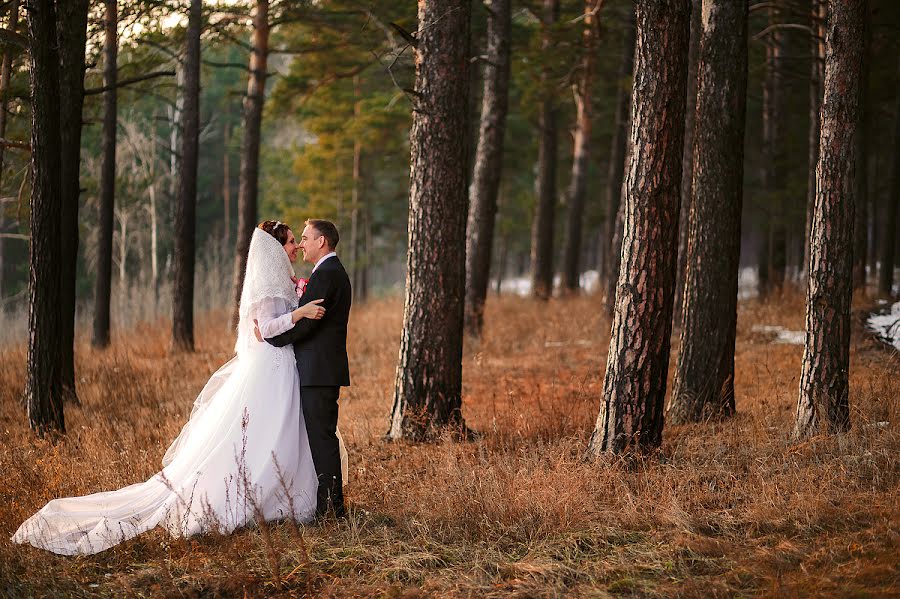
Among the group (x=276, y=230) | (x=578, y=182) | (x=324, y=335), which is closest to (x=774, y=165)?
(x=578, y=182)

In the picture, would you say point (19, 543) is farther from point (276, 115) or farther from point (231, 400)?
point (276, 115)

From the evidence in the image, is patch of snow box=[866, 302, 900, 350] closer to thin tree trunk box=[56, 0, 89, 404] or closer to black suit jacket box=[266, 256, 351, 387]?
black suit jacket box=[266, 256, 351, 387]

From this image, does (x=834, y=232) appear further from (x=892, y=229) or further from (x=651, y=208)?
(x=892, y=229)

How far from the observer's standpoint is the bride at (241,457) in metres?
5.70

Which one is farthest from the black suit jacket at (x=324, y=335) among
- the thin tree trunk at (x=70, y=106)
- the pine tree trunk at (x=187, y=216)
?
the pine tree trunk at (x=187, y=216)

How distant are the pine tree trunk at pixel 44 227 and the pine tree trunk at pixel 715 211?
6.64 metres

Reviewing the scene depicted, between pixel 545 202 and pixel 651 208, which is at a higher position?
pixel 545 202

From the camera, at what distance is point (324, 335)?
6129 millimetres

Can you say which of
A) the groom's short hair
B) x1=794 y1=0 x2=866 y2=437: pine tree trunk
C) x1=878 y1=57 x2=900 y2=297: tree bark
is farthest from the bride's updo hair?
x1=878 y1=57 x2=900 y2=297: tree bark

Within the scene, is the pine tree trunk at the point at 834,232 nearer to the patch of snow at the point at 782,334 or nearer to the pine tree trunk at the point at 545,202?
the patch of snow at the point at 782,334

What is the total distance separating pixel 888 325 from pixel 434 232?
8631mm

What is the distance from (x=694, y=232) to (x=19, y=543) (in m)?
7.05

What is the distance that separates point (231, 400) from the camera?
20.0 ft

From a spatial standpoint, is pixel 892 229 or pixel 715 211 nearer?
pixel 715 211
